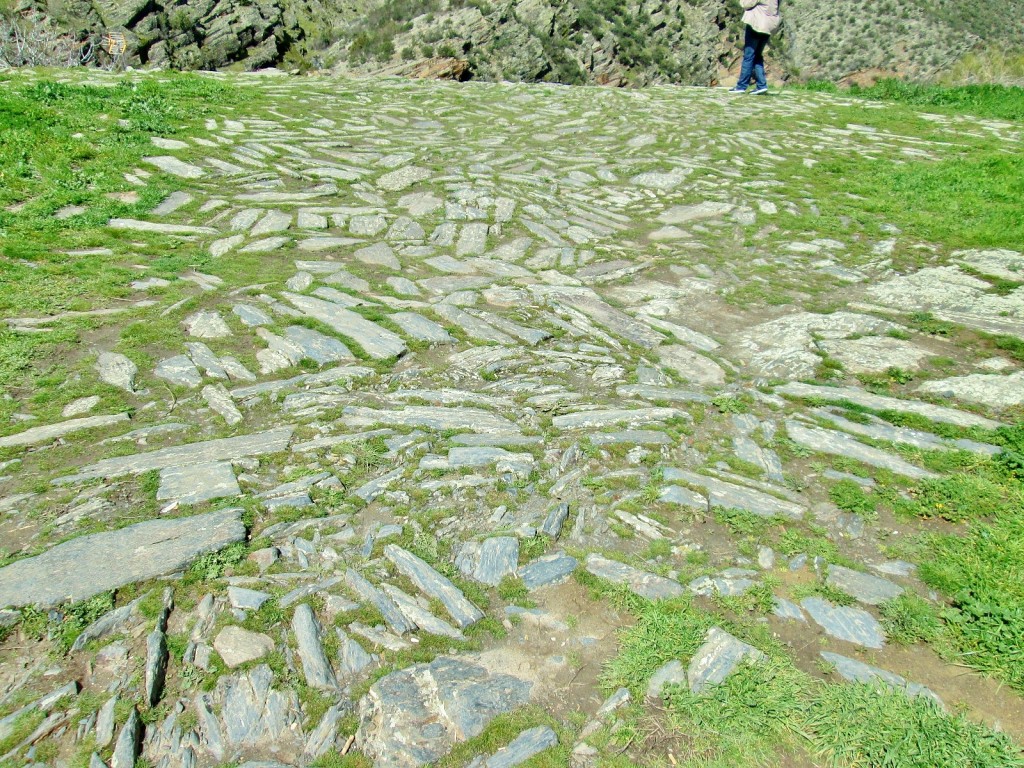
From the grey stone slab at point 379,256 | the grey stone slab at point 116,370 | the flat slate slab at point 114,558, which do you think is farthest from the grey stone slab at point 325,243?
the flat slate slab at point 114,558

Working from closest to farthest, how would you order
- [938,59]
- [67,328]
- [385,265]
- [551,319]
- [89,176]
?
1. [67,328]
2. [551,319]
3. [385,265]
4. [89,176]
5. [938,59]

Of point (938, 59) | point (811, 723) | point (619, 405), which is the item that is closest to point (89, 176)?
point (619, 405)

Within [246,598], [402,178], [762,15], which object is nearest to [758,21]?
[762,15]

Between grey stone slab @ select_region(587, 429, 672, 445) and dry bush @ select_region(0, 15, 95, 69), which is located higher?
dry bush @ select_region(0, 15, 95, 69)

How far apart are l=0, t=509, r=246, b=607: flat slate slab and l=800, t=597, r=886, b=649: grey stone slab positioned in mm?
2568

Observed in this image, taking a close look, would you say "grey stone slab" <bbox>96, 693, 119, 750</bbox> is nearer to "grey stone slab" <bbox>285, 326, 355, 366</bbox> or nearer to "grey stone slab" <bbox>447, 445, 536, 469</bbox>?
"grey stone slab" <bbox>447, 445, 536, 469</bbox>

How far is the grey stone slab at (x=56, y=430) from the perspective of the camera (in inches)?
135

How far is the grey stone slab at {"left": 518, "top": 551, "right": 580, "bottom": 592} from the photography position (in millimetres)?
2863

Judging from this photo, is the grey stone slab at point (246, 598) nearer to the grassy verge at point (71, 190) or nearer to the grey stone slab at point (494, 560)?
the grey stone slab at point (494, 560)

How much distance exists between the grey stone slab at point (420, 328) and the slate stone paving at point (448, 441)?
0.03 meters

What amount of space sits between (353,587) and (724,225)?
564 cm

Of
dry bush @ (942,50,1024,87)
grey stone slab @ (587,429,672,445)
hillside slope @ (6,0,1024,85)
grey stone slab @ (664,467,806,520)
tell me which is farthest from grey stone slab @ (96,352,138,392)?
dry bush @ (942,50,1024,87)

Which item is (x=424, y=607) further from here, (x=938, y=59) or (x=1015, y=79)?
(x=938, y=59)

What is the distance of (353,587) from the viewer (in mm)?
2773
